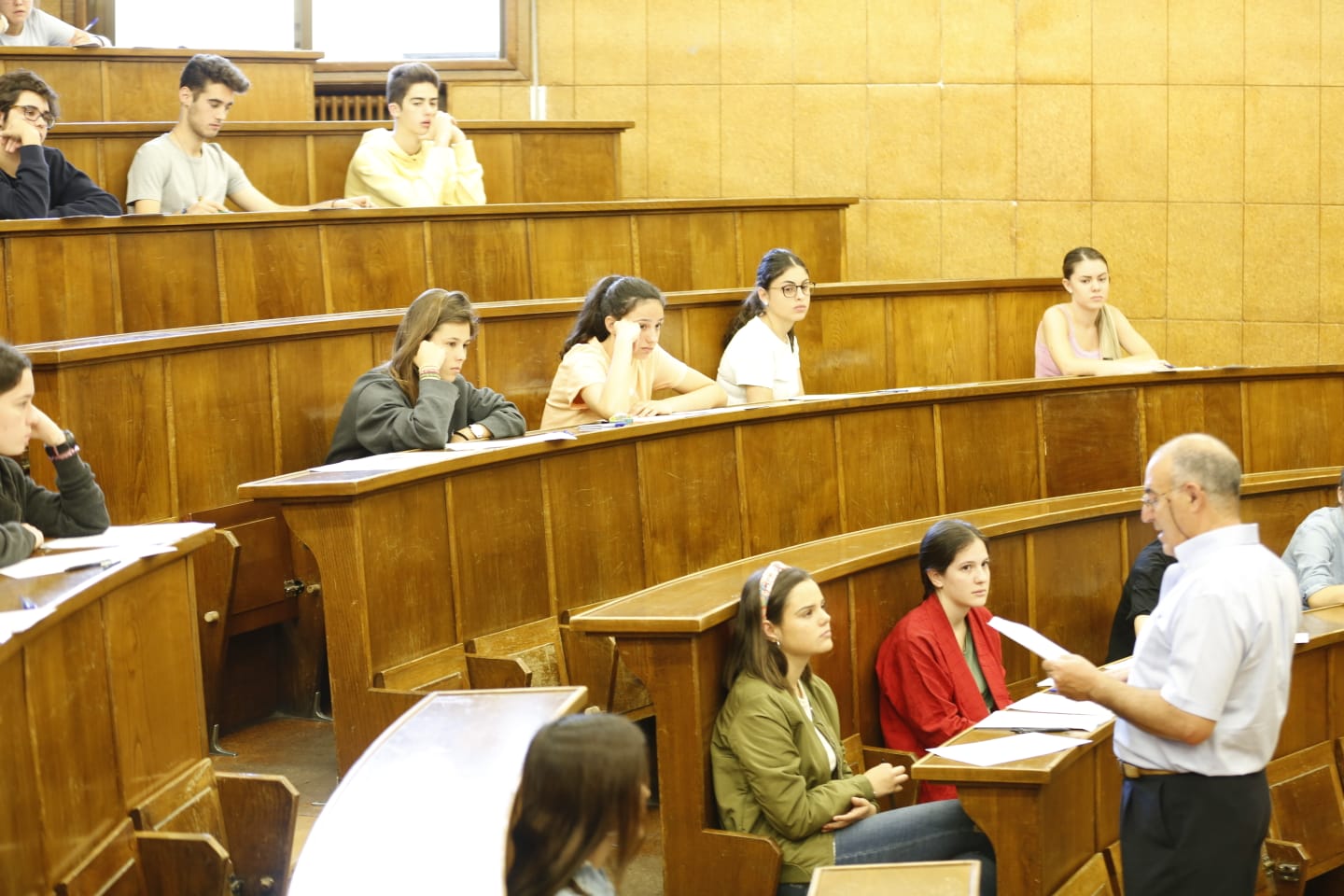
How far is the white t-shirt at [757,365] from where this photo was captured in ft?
12.0

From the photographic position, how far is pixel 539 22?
17.5ft

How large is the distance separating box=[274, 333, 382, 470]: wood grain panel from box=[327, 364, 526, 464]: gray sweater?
145 mm

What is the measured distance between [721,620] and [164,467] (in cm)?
112

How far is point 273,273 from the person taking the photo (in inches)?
139

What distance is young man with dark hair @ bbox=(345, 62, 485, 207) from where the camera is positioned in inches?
162

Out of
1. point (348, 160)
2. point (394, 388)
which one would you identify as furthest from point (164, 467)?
point (348, 160)

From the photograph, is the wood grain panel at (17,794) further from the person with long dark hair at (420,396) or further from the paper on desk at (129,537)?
the person with long dark hair at (420,396)

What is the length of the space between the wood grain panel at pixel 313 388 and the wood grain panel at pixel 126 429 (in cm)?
29

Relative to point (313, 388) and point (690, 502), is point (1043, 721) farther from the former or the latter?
point (313, 388)

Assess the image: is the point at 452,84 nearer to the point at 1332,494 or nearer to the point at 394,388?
the point at 394,388

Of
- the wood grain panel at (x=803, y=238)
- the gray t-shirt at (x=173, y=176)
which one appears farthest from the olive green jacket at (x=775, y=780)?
the wood grain panel at (x=803, y=238)

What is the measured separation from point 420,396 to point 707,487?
2.16 feet

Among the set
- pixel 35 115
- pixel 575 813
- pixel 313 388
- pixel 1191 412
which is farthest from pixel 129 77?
pixel 575 813

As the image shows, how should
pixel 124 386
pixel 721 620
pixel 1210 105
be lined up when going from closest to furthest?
1. pixel 721 620
2. pixel 124 386
3. pixel 1210 105
